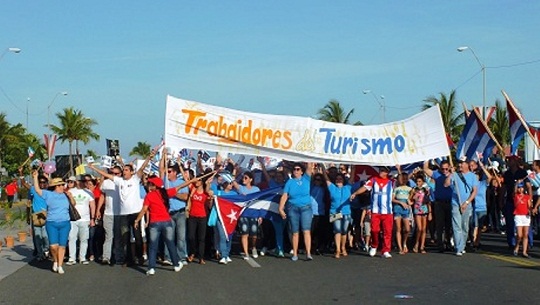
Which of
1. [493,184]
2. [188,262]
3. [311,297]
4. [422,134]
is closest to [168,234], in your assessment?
[188,262]

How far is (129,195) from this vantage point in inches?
545

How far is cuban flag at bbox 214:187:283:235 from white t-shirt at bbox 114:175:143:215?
1.46 m

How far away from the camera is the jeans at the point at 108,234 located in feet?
46.6

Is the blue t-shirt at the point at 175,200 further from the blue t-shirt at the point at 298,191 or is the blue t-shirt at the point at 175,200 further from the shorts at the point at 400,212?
the shorts at the point at 400,212

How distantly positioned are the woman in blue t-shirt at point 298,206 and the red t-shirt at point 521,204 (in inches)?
148

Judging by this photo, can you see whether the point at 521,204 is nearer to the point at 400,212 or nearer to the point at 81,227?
the point at 400,212

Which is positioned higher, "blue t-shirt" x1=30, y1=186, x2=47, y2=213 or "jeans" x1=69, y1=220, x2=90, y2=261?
"blue t-shirt" x1=30, y1=186, x2=47, y2=213

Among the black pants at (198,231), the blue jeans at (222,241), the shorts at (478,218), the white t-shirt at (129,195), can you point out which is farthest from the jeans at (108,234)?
the shorts at (478,218)

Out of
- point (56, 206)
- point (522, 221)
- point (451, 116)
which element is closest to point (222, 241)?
point (56, 206)

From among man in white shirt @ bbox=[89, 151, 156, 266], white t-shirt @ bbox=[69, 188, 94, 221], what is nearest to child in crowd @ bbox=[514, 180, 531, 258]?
man in white shirt @ bbox=[89, 151, 156, 266]

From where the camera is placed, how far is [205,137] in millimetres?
14648

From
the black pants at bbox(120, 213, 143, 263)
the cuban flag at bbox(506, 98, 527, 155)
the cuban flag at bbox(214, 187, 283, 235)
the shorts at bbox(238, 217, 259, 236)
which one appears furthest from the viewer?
the cuban flag at bbox(506, 98, 527, 155)

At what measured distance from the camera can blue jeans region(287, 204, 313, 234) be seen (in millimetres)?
14414

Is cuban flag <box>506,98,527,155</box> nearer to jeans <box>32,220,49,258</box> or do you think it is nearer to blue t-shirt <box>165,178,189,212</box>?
blue t-shirt <box>165,178,189,212</box>
